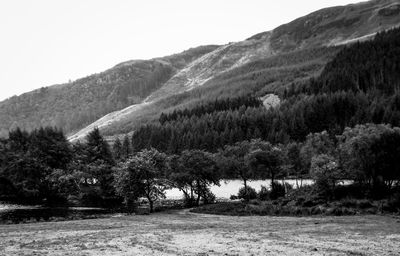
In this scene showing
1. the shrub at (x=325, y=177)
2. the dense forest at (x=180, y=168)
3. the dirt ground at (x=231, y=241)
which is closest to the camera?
the dirt ground at (x=231, y=241)

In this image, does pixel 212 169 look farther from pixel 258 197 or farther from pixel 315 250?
pixel 315 250

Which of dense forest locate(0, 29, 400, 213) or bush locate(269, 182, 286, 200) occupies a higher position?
dense forest locate(0, 29, 400, 213)

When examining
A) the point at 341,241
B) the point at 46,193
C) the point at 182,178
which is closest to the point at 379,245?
the point at 341,241

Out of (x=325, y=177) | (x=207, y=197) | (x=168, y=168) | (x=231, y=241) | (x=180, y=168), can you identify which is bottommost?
(x=207, y=197)

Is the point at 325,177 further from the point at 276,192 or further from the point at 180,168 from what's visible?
the point at 180,168

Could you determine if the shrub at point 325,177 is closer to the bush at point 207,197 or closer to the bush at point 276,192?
the bush at point 276,192

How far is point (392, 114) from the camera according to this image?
188250 mm

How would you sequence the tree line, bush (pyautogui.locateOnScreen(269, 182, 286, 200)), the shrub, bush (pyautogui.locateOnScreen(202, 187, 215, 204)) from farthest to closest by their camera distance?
bush (pyautogui.locateOnScreen(202, 187, 215, 204)) → bush (pyautogui.locateOnScreen(269, 182, 286, 200)) → the tree line → the shrub

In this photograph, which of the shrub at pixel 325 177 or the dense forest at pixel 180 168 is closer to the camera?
the shrub at pixel 325 177

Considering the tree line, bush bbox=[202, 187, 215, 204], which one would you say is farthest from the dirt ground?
bush bbox=[202, 187, 215, 204]

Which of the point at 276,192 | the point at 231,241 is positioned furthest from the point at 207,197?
the point at 231,241

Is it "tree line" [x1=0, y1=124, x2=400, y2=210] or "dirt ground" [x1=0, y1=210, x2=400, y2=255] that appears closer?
"dirt ground" [x1=0, y1=210, x2=400, y2=255]

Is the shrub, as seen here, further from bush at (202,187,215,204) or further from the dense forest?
bush at (202,187,215,204)

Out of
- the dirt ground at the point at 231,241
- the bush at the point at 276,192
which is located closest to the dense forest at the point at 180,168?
the bush at the point at 276,192
